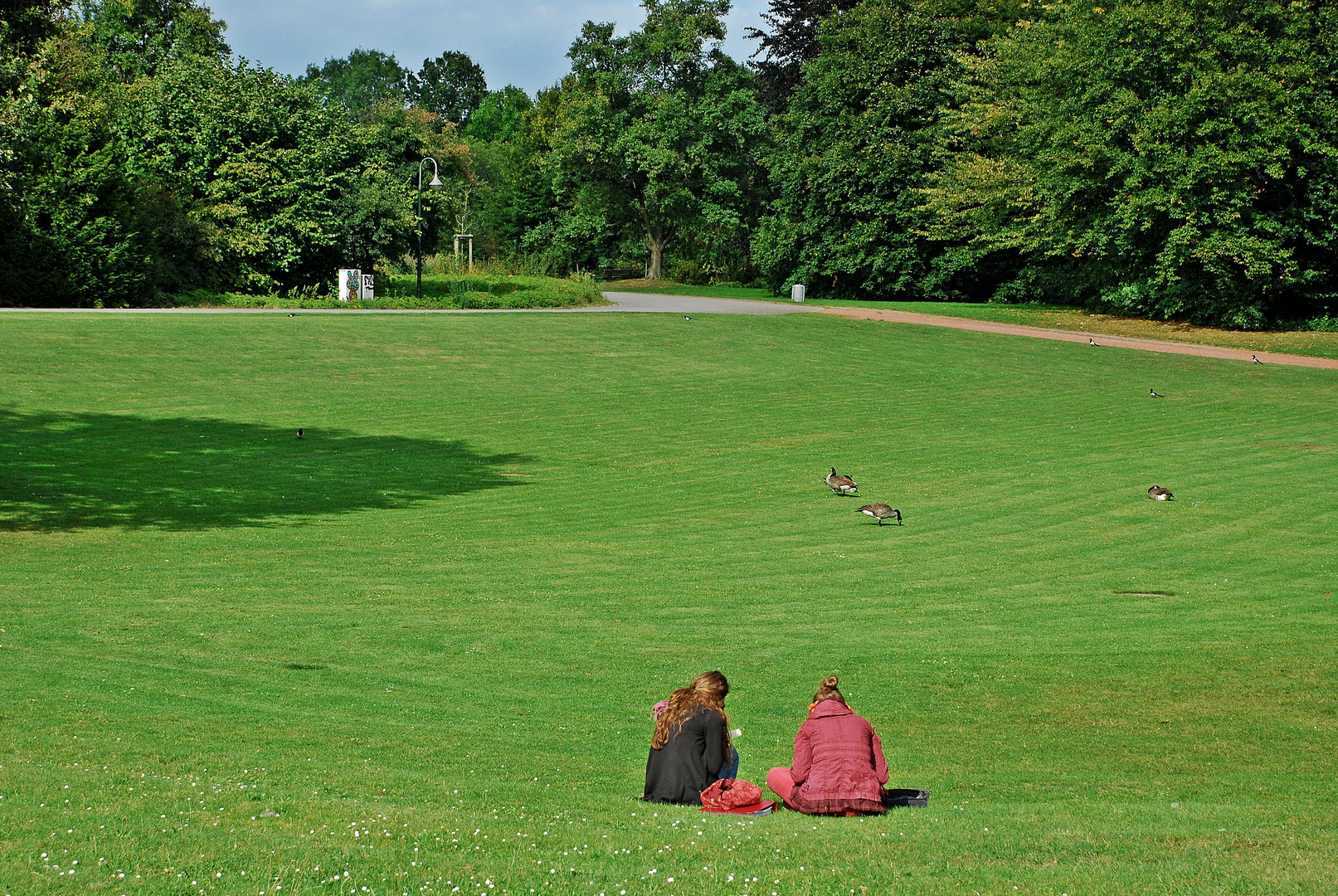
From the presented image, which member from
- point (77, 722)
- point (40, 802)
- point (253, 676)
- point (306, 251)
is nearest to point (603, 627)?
point (253, 676)

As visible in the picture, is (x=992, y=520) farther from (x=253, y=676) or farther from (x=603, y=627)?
(x=253, y=676)

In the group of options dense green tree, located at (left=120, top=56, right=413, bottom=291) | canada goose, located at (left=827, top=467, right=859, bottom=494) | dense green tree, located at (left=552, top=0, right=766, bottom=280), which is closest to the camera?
canada goose, located at (left=827, top=467, right=859, bottom=494)

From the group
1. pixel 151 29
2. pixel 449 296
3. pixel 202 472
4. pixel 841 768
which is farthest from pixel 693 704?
pixel 151 29

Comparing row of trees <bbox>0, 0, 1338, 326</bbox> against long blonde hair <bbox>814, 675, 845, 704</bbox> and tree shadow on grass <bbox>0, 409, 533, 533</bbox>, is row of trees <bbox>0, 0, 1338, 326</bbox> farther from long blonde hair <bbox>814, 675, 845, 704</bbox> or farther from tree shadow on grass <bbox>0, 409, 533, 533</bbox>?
long blonde hair <bbox>814, 675, 845, 704</bbox>

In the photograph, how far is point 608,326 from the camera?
49.9 m

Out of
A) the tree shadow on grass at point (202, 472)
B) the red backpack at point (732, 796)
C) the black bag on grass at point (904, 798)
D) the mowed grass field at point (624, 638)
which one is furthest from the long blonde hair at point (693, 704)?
the tree shadow on grass at point (202, 472)

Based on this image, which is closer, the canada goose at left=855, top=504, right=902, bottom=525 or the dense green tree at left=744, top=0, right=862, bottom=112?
the canada goose at left=855, top=504, right=902, bottom=525

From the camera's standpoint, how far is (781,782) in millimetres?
8484

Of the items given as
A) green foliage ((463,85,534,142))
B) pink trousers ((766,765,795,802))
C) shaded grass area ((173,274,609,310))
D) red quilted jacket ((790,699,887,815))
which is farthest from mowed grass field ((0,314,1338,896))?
green foliage ((463,85,534,142))

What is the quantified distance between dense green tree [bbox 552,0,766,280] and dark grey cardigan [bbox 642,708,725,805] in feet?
265

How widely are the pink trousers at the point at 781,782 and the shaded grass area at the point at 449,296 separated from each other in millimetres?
47568

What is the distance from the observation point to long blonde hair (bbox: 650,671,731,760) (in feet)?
27.6

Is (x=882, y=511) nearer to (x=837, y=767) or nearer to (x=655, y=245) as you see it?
(x=837, y=767)

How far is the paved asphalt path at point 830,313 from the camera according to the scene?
150ft
